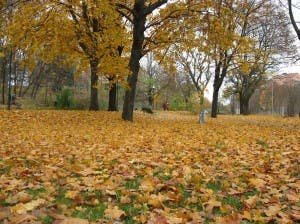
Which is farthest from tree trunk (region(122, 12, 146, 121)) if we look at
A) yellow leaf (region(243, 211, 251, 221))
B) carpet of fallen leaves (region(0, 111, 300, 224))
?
yellow leaf (region(243, 211, 251, 221))

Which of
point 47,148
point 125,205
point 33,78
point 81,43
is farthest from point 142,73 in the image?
point 125,205

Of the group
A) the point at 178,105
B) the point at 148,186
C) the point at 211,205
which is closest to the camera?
the point at 211,205

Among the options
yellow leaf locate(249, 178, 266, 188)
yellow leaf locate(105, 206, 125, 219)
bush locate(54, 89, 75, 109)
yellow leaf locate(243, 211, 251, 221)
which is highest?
bush locate(54, 89, 75, 109)

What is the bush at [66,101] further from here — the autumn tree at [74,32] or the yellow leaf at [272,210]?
the yellow leaf at [272,210]

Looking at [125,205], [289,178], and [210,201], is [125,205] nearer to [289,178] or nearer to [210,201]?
[210,201]

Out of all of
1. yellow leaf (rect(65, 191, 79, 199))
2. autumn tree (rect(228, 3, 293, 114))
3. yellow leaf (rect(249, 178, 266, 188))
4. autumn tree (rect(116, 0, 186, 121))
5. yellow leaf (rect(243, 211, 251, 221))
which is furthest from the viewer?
Result: autumn tree (rect(228, 3, 293, 114))

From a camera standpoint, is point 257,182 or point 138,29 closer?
point 257,182

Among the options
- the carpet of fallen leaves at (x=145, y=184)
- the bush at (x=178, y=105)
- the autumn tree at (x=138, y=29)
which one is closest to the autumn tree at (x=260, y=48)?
the bush at (x=178, y=105)

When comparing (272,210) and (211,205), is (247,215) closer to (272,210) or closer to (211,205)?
(272,210)

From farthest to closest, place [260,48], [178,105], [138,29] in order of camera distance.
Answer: [178,105]
[260,48]
[138,29]

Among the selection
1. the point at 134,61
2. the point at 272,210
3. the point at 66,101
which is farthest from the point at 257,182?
the point at 66,101

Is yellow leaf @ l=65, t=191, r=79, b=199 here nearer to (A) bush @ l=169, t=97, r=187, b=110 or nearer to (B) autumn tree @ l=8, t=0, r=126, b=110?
(B) autumn tree @ l=8, t=0, r=126, b=110

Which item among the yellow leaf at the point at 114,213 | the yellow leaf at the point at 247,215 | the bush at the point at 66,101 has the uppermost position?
the bush at the point at 66,101

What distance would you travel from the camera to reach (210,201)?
3686 millimetres
